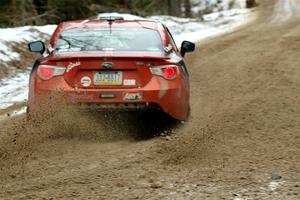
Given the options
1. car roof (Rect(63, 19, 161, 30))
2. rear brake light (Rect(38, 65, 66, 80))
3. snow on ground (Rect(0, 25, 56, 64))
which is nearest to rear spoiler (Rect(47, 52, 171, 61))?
rear brake light (Rect(38, 65, 66, 80))

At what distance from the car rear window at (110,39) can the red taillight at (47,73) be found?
16.9 inches

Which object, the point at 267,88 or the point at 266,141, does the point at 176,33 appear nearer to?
the point at 267,88

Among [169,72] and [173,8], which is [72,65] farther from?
[173,8]

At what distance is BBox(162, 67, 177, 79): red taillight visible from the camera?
23.7 ft

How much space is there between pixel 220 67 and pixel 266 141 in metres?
7.36

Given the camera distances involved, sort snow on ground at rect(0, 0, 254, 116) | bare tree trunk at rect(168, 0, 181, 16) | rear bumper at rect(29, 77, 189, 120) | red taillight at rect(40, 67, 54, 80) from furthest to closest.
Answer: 1. bare tree trunk at rect(168, 0, 181, 16)
2. snow on ground at rect(0, 0, 254, 116)
3. red taillight at rect(40, 67, 54, 80)
4. rear bumper at rect(29, 77, 189, 120)

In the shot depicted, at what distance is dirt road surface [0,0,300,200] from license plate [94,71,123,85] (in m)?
0.48

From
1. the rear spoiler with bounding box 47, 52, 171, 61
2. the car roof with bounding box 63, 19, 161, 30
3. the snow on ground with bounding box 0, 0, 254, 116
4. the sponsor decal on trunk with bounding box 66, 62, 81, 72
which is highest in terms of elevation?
the car roof with bounding box 63, 19, 161, 30

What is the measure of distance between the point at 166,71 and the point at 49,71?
1379 millimetres

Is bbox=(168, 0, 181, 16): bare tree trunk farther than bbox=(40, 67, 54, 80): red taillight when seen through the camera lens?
Yes

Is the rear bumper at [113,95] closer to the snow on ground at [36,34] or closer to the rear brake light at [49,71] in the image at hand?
the rear brake light at [49,71]

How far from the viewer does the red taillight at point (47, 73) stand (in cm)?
715

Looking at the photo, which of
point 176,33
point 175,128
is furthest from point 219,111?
point 176,33

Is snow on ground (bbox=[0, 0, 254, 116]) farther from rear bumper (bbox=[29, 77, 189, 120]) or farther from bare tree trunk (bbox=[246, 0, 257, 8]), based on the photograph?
bare tree trunk (bbox=[246, 0, 257, 8])
